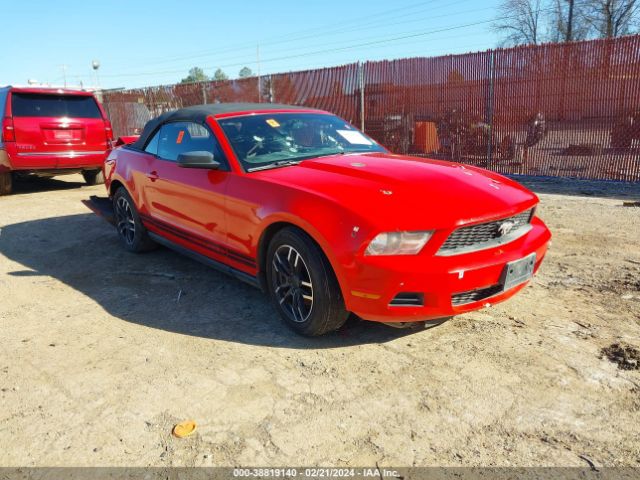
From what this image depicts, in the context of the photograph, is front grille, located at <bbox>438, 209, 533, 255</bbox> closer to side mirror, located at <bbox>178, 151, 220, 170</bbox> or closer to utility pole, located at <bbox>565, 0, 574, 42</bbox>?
side mirror, located at <bbox>178, 151, 220, 170</bbox>

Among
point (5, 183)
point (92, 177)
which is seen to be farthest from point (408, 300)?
point (92, 177)

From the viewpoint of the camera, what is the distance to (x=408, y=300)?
114 inches

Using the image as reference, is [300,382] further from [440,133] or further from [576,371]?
[440,133]

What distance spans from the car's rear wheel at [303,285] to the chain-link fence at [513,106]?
7820mm

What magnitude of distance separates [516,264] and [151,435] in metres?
2.26

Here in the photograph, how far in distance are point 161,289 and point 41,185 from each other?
789 cm

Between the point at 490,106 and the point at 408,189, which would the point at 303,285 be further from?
the point at 490,106

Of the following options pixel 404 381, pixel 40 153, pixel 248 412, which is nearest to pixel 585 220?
pixel 404 381

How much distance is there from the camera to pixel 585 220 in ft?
20.5

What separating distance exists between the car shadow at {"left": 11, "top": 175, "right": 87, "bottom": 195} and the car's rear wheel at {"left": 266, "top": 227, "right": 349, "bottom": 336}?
8.26 m

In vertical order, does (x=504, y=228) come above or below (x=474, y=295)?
above

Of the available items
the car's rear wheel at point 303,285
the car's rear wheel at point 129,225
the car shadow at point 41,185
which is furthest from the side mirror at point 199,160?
the car shadow at point 41,185

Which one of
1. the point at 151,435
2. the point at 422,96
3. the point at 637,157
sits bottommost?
the point at 151,435

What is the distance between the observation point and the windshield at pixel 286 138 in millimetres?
3875
